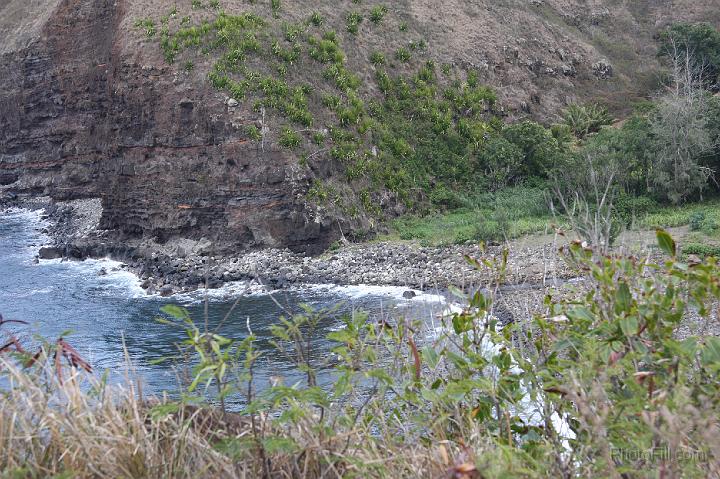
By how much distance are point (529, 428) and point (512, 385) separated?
256mm

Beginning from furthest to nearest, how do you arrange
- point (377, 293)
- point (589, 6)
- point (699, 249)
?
1. point (589, 6)
2. point (377, 293)
3. point (699, 249)

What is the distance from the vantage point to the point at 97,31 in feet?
121

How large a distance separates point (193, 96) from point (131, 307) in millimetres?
10637

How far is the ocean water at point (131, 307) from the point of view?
1750 centimetres

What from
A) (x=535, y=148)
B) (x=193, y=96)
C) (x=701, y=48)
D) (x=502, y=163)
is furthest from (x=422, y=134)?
(x=701, y=48)

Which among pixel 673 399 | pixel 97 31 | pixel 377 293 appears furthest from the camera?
pixel 97 31

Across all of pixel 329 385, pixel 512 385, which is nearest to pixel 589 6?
pixel 329 385

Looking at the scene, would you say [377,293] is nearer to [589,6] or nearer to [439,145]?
[439,145]

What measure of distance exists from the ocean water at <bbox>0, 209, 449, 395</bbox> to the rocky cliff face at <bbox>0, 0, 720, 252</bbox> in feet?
12.5

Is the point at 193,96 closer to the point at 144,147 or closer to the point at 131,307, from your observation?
the point at 144,147

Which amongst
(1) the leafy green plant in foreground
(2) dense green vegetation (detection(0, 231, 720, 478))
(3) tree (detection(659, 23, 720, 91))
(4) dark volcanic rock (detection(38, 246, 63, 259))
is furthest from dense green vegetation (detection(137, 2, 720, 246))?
(2) dense green vegetation (detection(0, 231, 720, 478))

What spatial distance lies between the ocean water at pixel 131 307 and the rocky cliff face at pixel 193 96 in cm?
380

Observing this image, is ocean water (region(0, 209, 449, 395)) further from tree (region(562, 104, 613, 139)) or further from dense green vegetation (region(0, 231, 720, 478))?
tree (region(562, 104, 613, 139))

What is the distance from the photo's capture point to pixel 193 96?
30.6 m
